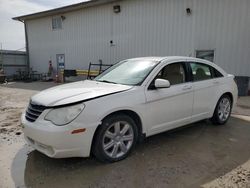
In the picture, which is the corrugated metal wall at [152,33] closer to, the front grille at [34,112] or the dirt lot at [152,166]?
the dirt lot at [152,166]

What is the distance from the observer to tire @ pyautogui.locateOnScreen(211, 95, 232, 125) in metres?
5.02

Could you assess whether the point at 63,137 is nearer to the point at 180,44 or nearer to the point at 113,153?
the point at 113,153

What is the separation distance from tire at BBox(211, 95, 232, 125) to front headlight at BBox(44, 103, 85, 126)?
322cm

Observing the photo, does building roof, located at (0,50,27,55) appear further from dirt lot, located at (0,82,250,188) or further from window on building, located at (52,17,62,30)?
dirt lot, located at (0,82,250,188)

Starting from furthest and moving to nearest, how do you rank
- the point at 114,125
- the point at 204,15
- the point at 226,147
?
the point at 204,15
the point at 226,147
the point at 114,125

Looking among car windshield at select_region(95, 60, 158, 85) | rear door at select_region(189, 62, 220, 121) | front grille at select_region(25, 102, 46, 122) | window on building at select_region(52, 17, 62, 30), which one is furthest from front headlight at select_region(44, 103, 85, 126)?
window on building at select_region(52, 17, 62, 30)

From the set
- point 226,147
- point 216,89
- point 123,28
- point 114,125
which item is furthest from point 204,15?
point 114,125

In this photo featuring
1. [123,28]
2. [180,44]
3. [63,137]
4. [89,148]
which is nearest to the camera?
[63,137]

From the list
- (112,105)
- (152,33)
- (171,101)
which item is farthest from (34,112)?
(152,33)

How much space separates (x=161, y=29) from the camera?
11477mm

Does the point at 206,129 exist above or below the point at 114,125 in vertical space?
below

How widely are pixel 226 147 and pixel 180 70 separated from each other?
5.05 ft

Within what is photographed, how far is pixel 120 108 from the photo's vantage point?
327cm

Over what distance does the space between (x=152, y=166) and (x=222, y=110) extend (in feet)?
8.63
